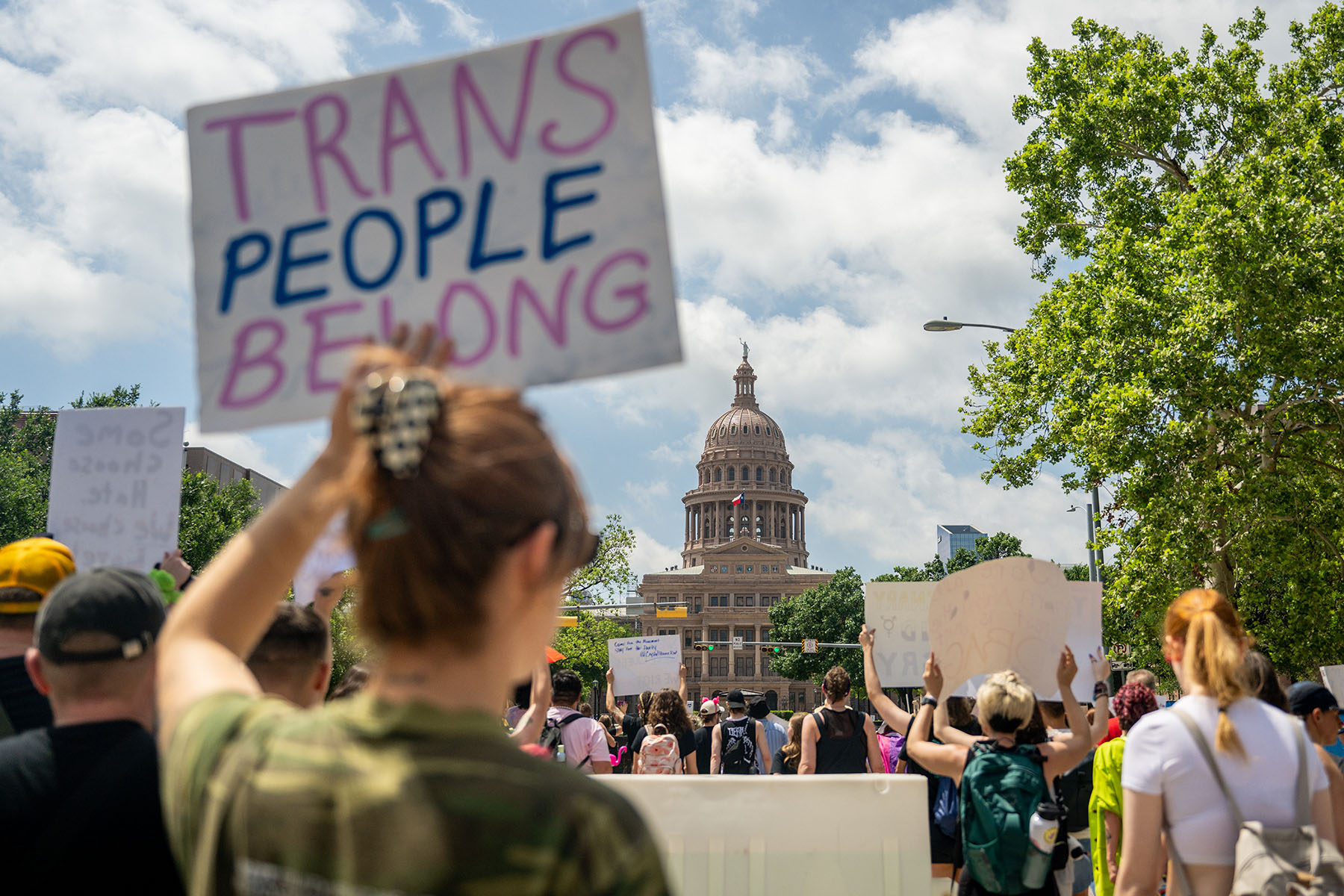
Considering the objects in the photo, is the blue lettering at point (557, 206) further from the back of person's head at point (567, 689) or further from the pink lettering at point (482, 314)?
the back of person's head at point (567, 689)

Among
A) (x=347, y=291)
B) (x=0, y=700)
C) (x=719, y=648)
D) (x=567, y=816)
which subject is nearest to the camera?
(x=567, y=816)

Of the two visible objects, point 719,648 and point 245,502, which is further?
point 719,648

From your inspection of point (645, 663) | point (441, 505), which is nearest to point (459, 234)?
point (441, 505)

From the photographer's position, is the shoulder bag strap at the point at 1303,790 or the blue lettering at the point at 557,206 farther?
the shoulder bag strap at the point at 1303,790

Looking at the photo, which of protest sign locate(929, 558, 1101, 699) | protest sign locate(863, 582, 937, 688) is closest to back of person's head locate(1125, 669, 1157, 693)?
protest sign locate(929, 558, 1101, 699)

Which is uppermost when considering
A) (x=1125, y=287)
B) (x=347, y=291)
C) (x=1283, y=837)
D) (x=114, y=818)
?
(x=1125, y=287)

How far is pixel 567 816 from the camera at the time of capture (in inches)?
48.1

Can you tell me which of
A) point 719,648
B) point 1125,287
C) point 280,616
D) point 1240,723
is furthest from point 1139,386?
point 719,648

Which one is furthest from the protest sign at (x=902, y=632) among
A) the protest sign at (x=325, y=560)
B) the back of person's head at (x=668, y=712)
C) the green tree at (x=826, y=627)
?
the green tree at (x=826, y=627)

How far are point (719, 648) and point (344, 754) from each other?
12228 centimetres

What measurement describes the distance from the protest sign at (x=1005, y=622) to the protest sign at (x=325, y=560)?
2533 millimetres

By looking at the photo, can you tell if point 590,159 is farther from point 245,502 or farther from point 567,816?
point 245,502

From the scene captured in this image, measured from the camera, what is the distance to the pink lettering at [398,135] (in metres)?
2.10

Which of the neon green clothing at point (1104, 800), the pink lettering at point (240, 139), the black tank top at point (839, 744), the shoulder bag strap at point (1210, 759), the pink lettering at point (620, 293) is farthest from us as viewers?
the black tank top at point (839, 744)
